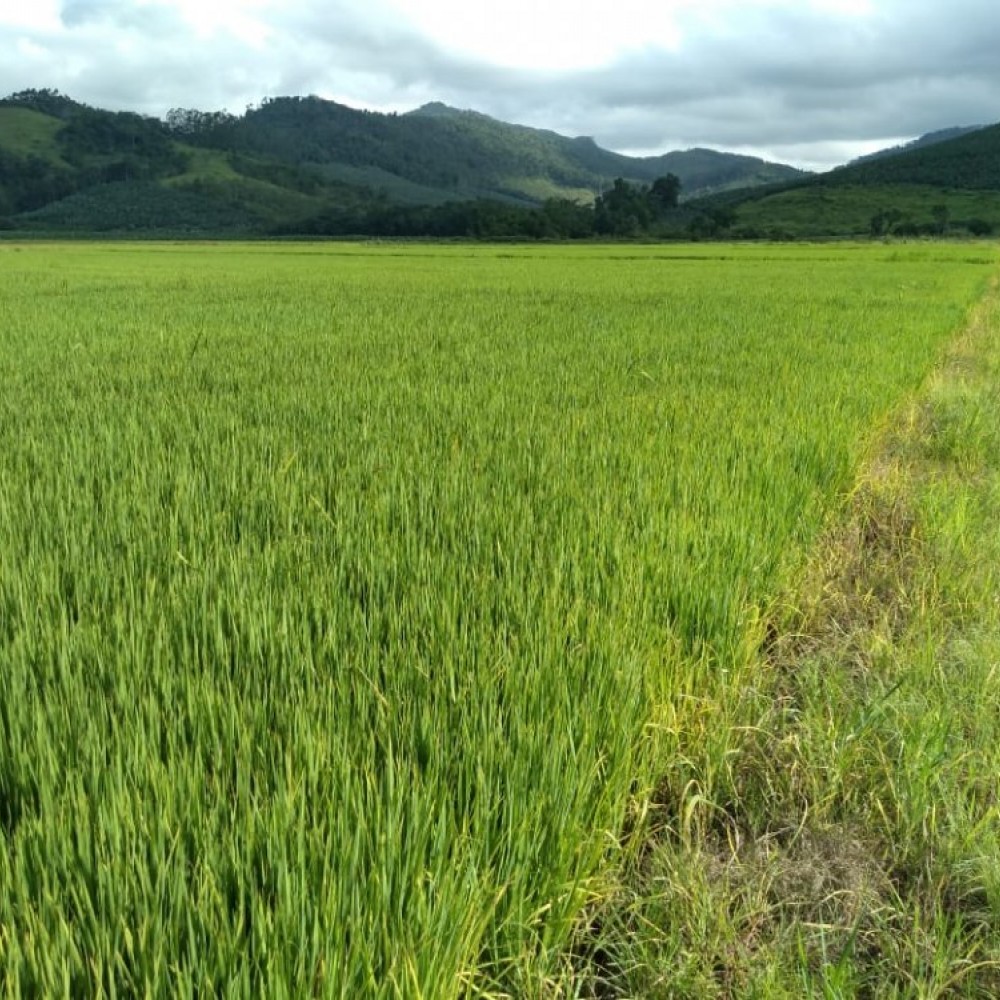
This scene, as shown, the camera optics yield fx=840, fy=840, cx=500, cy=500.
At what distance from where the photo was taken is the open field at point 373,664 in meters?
1.01

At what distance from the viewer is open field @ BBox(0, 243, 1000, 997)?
1015mm

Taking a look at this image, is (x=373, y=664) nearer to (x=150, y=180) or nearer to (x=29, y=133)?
(x=150, y=180)

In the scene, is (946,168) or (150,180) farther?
(150,180)

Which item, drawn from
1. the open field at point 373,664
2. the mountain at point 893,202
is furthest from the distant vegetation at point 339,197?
the open field at point 373,664

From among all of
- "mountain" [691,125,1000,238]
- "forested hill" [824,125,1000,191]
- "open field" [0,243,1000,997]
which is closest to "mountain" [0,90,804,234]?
"mountain" [691,125,1000,238]

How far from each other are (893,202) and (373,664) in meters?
94.7

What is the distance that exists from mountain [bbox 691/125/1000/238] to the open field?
2678 inches

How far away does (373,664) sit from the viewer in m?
1.62

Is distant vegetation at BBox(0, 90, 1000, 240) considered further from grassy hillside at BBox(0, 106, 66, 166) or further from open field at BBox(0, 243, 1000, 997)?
open field at BBox(0, 243, 1000, 997)

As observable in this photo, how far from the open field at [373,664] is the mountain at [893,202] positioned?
68.0 m

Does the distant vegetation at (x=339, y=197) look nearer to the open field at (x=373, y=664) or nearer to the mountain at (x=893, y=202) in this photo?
the mountain at (x=893, y=202)

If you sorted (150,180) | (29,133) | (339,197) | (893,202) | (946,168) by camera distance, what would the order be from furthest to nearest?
(29,133), (339,197), (150,180), (946,168), (893,202)

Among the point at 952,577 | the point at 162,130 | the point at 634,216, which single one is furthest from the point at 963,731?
the point at 162,130

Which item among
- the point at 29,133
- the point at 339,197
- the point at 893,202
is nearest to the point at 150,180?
the point at 339,197
